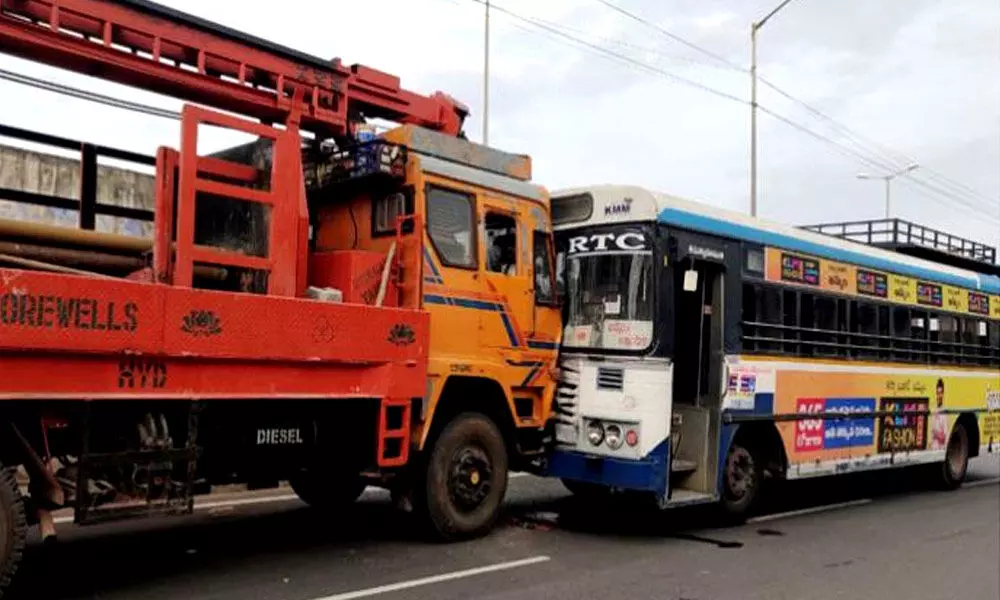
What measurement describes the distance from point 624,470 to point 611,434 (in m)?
0.36

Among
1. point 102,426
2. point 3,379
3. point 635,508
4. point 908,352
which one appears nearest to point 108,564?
point 102,426

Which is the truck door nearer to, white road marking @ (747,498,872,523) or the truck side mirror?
the truck side mirror

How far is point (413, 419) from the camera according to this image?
23.7ft

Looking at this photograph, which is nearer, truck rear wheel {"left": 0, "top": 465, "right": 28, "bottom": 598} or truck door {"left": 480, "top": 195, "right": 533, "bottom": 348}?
truck rear wheel {"left": 0, "top": 465, "right": 28, "bottom": 598}

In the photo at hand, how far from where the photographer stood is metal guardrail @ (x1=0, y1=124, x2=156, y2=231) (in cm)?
655

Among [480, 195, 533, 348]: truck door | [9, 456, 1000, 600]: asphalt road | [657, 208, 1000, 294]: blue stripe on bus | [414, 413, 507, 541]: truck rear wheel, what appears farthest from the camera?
[657, 208, 1000, 294]: blue stripe on bus

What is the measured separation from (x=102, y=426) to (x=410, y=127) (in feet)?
11.3

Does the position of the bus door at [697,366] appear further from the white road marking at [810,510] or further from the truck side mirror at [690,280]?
the white road marking at [810,510]

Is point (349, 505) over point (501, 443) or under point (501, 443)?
under

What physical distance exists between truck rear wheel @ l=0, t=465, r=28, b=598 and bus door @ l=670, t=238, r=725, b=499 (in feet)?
18.4

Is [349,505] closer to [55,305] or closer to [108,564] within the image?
[108,564]

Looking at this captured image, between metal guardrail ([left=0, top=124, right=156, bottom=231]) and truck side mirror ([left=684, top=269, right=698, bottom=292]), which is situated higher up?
metal guardrail ([left=0, top=124, right=156, bottom=231])

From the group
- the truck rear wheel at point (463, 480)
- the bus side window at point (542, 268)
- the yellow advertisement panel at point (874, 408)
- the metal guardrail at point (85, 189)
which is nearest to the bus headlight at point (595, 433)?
the truck rear wheel at point (463, 480)

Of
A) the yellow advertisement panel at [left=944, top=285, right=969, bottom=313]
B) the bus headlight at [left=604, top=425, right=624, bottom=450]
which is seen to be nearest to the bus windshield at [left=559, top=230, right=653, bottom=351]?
the bus headlight at [left=604, top=425, right=624, bottom=450]
